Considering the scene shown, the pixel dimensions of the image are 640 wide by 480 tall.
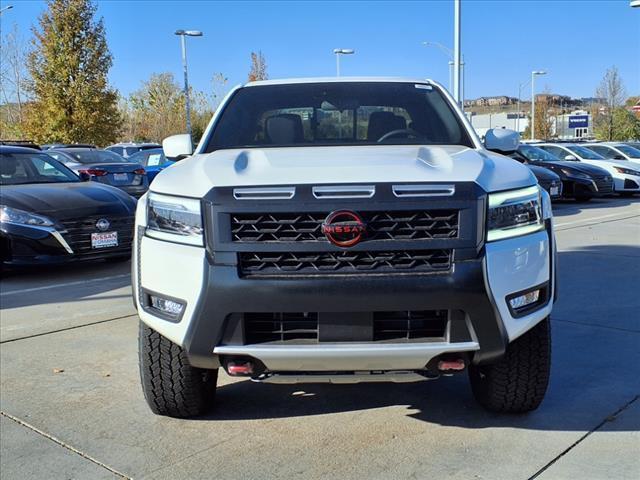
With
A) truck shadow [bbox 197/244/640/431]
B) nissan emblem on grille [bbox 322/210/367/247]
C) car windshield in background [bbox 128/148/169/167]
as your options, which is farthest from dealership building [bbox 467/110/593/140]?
nissan emblem on grille [bbox 322/210/367/247]

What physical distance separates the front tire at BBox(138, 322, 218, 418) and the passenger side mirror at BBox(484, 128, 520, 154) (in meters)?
2.15

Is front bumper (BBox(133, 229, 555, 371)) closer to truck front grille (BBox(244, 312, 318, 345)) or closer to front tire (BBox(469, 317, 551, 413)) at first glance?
truck front grille (BBox(244, 312, 318, 345))

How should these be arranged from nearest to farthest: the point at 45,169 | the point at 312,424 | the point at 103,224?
the point at 312,424 < the point at 103,224 < the point at 45,169

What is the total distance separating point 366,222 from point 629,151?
19673 millimetres

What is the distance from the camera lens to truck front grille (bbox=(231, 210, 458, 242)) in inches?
107

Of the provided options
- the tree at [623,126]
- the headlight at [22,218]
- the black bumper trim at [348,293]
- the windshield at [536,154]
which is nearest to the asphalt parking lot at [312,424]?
the black bumper trim at [348,293]

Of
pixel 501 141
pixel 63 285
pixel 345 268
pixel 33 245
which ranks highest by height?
pixel 501 141

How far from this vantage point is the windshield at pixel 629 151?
1964 centimetres

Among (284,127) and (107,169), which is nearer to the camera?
(284,127)

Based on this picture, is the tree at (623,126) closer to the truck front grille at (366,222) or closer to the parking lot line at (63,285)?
the parking lot line at (63,285)

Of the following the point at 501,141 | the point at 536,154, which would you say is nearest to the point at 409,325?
the point at 501,141

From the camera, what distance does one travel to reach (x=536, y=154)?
18094 millimetres

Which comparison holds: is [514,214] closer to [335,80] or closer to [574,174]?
[335,80]

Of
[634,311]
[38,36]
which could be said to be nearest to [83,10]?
[38,36]
